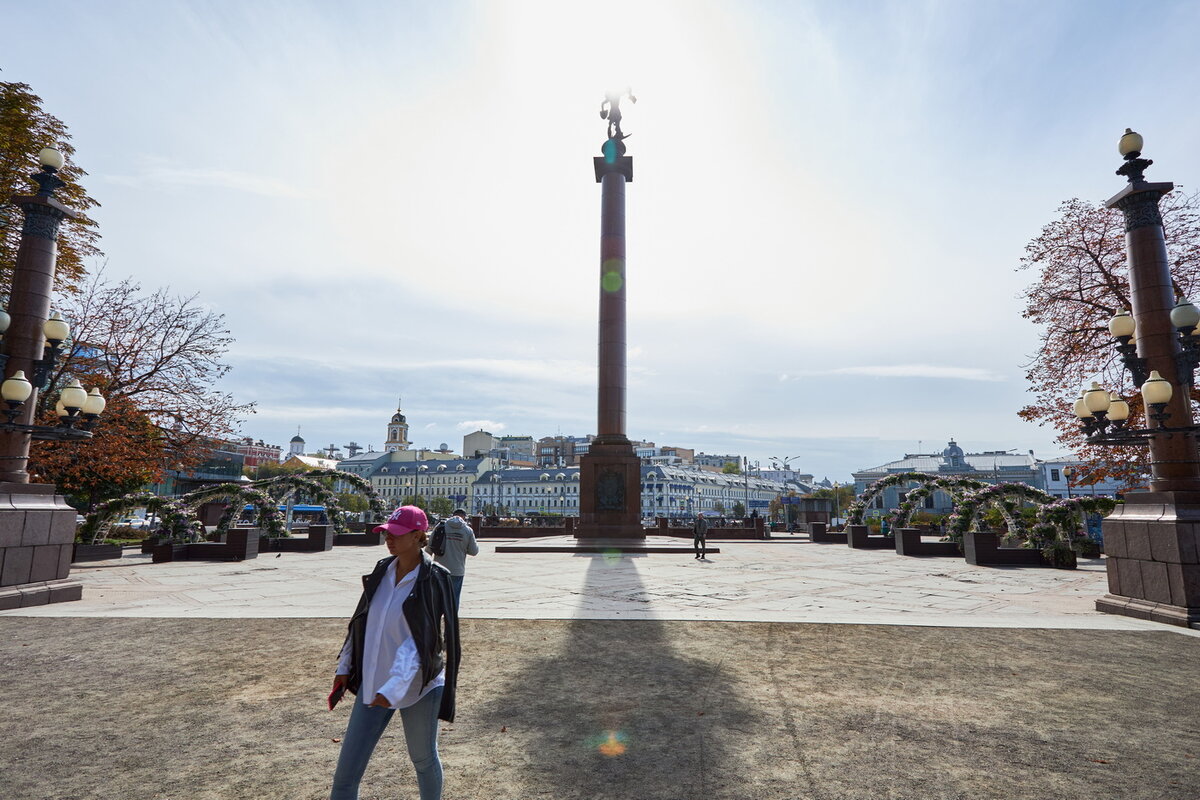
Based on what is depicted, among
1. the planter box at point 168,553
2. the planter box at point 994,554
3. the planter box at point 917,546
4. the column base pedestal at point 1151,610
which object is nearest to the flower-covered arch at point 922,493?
the planter box at point 917,546

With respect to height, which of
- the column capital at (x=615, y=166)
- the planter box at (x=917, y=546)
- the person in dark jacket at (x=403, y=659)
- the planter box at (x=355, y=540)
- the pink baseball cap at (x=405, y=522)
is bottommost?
the planter box at (x=355, y=540)

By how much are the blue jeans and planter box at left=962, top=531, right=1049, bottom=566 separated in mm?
18953

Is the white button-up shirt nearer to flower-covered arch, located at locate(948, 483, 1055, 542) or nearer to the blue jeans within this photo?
the blue jeans

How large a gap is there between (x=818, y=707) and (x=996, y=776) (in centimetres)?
147

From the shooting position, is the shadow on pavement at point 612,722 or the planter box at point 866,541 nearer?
the shadow on pavement at point 612,722

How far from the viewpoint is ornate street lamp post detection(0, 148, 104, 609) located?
9.92 m

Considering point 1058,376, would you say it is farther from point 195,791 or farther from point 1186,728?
point 195,791

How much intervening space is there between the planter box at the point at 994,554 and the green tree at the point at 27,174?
955 inches

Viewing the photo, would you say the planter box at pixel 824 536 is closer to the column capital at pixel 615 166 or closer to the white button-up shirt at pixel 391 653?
the column capital at pixel 615 166

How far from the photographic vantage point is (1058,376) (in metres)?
19.3

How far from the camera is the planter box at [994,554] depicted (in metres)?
17.6

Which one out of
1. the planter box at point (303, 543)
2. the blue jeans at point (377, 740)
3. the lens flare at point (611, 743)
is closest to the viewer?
the blue jeans at point (377, 740)

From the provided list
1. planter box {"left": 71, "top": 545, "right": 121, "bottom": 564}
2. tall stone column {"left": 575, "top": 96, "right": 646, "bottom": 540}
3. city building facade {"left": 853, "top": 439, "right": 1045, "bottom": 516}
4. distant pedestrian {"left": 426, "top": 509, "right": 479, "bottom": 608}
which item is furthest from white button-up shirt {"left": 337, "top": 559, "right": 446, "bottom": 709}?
city building facade {"left": 853, "top": 439, "right": 1045, "bottom": 516}

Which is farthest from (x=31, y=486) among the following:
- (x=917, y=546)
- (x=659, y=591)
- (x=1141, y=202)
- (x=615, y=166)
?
(x=917, y=546)
